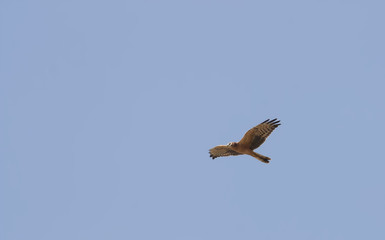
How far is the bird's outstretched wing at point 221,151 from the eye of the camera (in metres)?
28.4

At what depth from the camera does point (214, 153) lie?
29.3m

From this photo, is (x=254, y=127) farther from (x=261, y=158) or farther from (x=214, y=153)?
(x=214, y=153)

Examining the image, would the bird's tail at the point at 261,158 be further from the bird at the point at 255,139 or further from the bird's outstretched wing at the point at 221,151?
the bird's outstretched wing at the point at 221,151

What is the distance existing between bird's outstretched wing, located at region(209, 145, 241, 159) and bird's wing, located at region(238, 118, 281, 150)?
149 centimetres

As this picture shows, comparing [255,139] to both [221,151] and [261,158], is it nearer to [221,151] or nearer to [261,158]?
[261,158]

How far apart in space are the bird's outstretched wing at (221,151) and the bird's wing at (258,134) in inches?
58.6

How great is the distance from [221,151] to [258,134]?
118 inches

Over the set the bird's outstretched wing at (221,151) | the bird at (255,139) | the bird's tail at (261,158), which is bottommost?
the bird's tail at (261,158)

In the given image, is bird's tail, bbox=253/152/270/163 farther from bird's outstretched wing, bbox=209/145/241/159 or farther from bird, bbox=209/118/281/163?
bird's outstretched wing, bbox=209/145/241/159

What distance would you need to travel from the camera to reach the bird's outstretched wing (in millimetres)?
28359

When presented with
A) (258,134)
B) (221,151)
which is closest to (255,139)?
(258,134)

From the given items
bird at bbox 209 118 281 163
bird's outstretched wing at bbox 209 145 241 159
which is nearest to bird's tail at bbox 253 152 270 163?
bird at bbox 209 118 281 163

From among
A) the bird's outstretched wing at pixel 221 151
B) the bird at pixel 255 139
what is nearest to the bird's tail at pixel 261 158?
the bird at pixel 255 139

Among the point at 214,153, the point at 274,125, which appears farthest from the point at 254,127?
the point at 214,153
